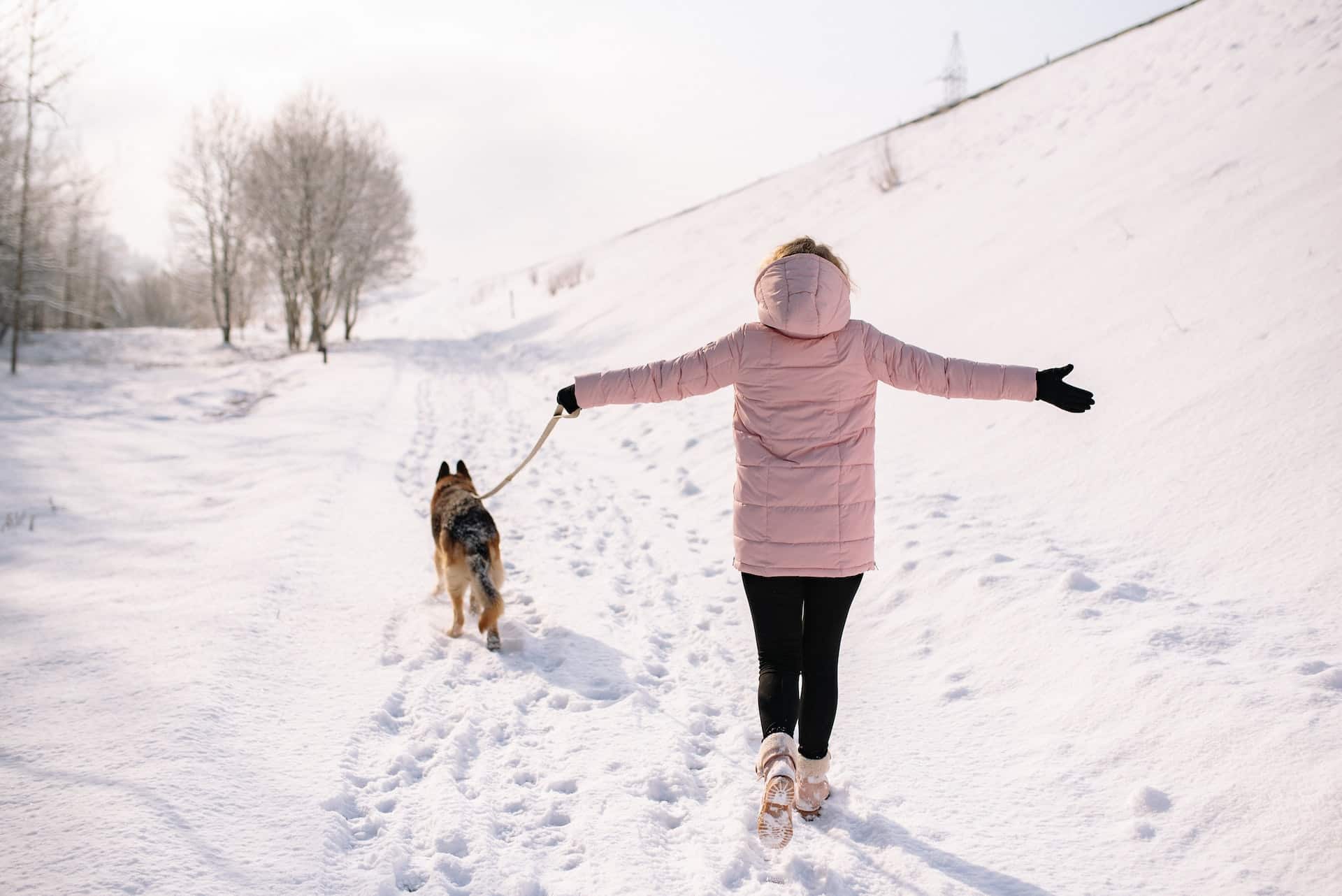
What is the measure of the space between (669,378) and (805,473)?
0.67 m

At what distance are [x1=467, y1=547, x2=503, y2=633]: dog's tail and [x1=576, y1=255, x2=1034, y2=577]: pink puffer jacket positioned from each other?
6.91 ft

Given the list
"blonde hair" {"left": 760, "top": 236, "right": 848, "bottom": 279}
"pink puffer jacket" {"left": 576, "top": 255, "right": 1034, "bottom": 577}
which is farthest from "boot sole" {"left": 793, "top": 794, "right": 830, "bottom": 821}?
"blonde hair" {"left": 760, "top": 236, "right": 848, "bottom": 279}

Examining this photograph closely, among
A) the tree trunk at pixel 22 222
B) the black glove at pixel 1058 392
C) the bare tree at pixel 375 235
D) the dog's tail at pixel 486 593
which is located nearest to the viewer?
the black glove at pixel 1058 392

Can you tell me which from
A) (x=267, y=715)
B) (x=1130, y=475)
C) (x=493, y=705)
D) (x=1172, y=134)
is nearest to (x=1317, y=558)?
(x=1130, y=475)

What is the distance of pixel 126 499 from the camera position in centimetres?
745

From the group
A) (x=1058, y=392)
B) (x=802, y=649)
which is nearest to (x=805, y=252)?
(x=1058, y=392)

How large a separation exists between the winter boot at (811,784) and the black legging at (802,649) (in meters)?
0.04

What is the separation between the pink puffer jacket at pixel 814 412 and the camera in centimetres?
265

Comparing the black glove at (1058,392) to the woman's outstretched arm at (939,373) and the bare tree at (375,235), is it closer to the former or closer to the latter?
the woman's outstretched arm at (939,373)

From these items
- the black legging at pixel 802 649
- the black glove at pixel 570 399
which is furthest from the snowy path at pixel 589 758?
the black glove at pixel 570 399

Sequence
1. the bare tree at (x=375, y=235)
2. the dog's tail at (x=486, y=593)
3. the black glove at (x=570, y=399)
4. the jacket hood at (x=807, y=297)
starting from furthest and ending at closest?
the bare tree at (x=375, y=235)
the dog's tail at (x=486, y=593)
the black glove at (x=570, y=399)
the jacket hood at (x=807, y=297)

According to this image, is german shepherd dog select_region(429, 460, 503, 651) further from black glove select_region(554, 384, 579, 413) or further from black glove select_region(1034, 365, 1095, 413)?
black glove select_region(1034, 365, 1095, 413)

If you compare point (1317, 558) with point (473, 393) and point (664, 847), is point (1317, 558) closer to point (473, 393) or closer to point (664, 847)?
point (664, 847)

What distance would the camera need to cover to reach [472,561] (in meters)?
4.38
